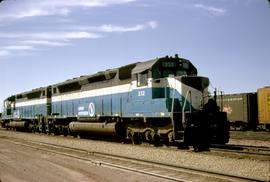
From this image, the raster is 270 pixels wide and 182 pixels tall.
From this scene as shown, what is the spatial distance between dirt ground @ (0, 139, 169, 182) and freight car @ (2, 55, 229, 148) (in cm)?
474

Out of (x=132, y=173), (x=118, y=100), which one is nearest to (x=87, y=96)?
(x=118, y=100)

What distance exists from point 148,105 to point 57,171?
741 cm

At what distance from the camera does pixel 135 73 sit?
19.0 m

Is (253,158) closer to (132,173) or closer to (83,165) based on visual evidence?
(132,173)

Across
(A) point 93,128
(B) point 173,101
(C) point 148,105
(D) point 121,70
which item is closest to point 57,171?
(B) point 173,101

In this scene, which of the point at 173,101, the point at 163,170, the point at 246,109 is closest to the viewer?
the point at 163,170

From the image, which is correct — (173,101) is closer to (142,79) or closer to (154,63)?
(154,63)

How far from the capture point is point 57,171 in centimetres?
1140

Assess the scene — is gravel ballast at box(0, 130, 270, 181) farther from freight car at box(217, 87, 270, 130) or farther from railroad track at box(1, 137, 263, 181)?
freight car at box(217, 87, 270, 130)

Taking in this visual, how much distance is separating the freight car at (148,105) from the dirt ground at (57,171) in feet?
15.5

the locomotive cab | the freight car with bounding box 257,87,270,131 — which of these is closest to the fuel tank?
the locomotive cab

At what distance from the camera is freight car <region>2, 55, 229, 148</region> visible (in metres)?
16.0

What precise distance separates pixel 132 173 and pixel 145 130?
7.42 metres

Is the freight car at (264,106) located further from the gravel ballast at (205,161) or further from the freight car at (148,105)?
the gravel ballast at (205,161)
